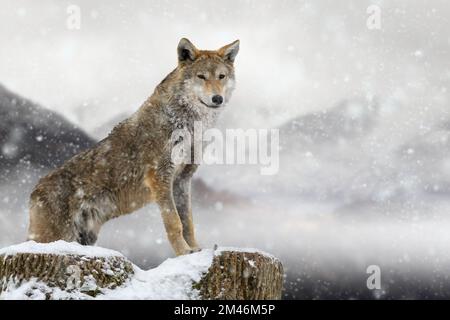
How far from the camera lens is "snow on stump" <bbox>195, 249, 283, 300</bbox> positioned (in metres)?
6.29

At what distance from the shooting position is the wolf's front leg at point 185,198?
28.5 ft

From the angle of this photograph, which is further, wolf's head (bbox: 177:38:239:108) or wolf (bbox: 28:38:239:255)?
wolf's head (bbox: 177:38:239:108)

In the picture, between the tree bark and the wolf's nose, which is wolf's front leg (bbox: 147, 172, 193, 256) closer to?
the wolf's nose

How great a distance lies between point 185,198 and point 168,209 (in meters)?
0.66

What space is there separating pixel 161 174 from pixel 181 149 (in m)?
0.52

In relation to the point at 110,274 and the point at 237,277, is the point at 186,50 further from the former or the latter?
the point at 110,274

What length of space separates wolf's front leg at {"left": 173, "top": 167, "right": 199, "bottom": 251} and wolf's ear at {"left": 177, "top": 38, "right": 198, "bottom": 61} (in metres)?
1.82

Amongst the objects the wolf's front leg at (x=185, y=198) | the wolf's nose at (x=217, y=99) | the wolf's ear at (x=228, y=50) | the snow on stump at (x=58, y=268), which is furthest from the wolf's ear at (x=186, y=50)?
the snow on stump at (x=58, y=268)

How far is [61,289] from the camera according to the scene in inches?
222

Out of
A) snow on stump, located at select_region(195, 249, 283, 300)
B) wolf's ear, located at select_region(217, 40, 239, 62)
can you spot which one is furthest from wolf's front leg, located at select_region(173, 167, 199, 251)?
snow on stump, located at select_region(195, 249, 283, 300)

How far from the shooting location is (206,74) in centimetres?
876

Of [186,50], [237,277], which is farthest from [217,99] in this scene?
[237,277]
